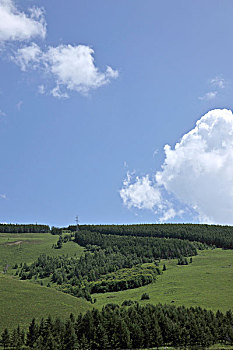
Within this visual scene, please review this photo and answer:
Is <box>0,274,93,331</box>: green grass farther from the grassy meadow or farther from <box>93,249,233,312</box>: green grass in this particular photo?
<box>93,249,233,312</box>: green grass

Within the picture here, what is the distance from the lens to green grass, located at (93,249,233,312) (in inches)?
5128

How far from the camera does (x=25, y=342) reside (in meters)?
83.2

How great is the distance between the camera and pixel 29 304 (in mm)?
113875

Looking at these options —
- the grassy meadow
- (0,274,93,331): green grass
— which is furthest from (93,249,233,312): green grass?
(0,274,93,331): green grass

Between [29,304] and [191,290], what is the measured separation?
252 ft

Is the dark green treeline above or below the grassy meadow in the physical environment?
below

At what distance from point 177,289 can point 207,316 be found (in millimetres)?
62864

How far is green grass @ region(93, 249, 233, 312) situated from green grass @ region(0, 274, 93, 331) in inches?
1142

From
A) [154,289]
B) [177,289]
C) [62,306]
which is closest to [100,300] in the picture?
[154,289]

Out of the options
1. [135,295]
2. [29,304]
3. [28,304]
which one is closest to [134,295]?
[135,295]

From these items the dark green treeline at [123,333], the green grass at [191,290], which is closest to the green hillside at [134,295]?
the green grass at [191,290]

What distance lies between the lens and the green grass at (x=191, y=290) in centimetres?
13025

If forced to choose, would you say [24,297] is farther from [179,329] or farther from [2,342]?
[179,329]

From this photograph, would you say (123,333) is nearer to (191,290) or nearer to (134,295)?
(191,290)
